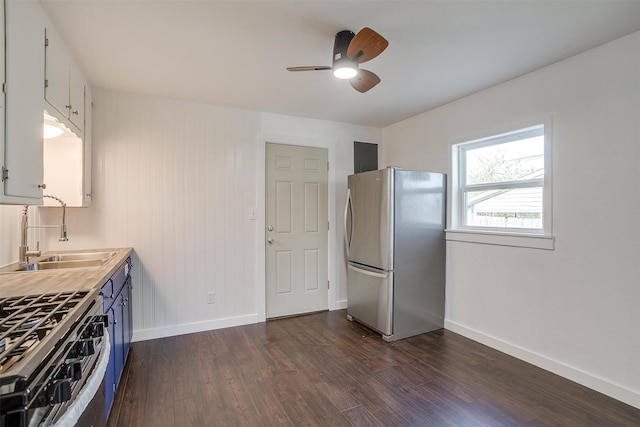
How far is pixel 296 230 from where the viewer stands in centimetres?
372

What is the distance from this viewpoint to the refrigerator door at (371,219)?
3008mm

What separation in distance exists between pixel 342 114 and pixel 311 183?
0.89 m

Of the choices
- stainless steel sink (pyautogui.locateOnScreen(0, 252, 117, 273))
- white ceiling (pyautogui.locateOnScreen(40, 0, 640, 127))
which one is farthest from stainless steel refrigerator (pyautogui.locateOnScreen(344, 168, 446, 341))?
stainless steel sink (pyautogui.locateOnScreen(0, 252, 117, 273))

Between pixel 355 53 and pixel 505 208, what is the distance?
6.74 feet

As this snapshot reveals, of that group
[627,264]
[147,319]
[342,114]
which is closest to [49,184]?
[147,319]

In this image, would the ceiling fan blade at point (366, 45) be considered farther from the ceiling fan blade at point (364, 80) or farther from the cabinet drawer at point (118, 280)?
the cabinet drawer at point (118, 280)

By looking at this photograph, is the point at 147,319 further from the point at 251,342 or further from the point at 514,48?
the point at 514,48

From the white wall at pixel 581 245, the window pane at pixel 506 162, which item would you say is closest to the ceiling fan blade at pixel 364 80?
the white wall at pixel 581 245

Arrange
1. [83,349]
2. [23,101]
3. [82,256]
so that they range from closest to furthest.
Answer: [83,349] → [23,101] → [82,256]

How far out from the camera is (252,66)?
2.42 meters

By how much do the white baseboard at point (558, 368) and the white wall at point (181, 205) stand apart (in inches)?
88.9

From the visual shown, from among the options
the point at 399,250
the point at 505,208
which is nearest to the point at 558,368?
the point at 505,208

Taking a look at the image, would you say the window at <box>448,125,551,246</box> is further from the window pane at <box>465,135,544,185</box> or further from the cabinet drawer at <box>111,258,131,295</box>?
the cabinet drawer at <box>111,258,131,295</box>

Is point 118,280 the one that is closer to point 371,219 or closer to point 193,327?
point 193,327
